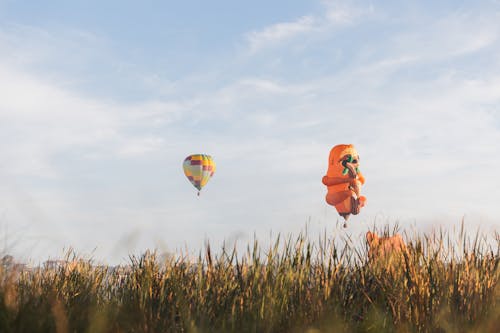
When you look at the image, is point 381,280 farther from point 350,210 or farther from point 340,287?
point 350,210

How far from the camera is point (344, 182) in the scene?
27.1 m

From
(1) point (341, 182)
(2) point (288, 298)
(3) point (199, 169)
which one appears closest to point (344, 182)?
(1) point (341, 182)

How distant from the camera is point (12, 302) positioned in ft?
20.1

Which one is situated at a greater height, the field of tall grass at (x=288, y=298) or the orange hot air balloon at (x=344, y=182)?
the orange hot air balloon at (x=344, y=182)

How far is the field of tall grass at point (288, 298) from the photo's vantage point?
6586 mm

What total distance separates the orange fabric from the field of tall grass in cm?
1784

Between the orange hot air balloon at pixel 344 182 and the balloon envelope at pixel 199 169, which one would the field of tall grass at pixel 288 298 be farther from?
the balloon envelope at pixel 199 169

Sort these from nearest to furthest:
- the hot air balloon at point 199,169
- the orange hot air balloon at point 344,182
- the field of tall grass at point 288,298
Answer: the field of tall grass at point 288,298 → the orange hot air balloon at point 344,182 → the hot air balloon at point 199,169

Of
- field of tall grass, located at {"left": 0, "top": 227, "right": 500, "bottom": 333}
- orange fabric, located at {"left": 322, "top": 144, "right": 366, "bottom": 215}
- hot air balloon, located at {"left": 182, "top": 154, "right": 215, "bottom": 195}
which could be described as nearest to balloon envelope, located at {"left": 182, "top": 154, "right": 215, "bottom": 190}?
hot air balloon, located at {"left": 182, "top": 154, "right": 215, "bottom": 195}

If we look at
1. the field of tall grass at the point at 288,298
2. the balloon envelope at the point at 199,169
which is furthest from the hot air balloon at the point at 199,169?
the field of tall grass at the point at 288,298

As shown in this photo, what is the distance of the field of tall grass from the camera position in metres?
6.59

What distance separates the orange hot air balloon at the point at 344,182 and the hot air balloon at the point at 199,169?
42.6 feet

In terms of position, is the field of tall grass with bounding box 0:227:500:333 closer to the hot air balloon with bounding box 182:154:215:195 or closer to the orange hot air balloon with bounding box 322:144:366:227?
the orange hot air balloon with bounding box 322:144:366:227

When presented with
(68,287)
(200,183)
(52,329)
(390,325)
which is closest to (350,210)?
(200,183)
